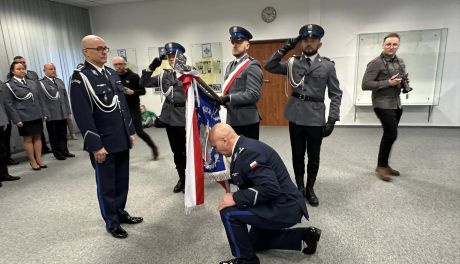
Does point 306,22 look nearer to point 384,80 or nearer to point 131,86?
point 384,80

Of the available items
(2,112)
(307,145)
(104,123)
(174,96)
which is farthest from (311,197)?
(2,112)

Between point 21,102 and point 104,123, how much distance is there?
8.95ft

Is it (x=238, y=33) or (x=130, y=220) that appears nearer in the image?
→ (x=238, y=33)

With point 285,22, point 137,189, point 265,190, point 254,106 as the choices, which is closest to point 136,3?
point 285,22

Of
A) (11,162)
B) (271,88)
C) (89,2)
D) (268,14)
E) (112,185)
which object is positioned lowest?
(11,162)

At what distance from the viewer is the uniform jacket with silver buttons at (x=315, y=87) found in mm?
2480

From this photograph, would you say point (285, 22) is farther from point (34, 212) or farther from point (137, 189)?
point (34, 212)

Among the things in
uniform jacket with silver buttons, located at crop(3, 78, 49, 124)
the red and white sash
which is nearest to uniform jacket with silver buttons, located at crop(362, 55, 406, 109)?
the red and white sash

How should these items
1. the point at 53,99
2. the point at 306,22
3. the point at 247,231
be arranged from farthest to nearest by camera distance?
the point at 306,22 < the point at 53,99 < the point at 247,231

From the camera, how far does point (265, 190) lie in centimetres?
160

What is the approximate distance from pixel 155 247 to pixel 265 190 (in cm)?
108

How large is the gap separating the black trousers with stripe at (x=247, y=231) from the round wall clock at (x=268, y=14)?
5030 mm

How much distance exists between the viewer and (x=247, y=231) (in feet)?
5.82

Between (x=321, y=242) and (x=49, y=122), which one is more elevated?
(x=49, y=122)
